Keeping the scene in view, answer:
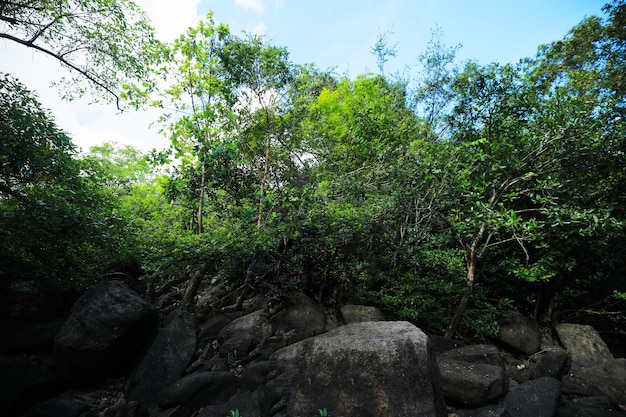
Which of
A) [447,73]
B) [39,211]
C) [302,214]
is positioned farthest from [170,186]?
[447,73]

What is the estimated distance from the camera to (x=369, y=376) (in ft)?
15.6

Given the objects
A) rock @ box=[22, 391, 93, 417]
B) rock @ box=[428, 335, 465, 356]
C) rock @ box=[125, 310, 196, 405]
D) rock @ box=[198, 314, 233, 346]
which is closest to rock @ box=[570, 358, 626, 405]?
rock @ box=[428, 335, 465, 356]

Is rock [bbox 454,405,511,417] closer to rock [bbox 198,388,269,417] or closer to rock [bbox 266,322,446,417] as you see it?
rock [bbox 266,322,446,417]

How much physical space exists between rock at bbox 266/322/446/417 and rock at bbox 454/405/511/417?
1232 millimetres

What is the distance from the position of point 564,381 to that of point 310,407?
6763 mm

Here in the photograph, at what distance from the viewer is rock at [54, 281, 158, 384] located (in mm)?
6117

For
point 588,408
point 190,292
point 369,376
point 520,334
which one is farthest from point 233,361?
point 520,334

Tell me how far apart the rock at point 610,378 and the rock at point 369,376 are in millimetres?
5208

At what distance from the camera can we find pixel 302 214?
815 cm

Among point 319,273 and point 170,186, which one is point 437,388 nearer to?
point 319,273

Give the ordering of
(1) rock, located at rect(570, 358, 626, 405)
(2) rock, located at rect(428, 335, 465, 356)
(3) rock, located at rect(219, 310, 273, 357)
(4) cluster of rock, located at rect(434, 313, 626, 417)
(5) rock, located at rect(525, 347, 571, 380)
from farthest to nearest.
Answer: (2) rock, located at rect(428, 335, 465, 356) < (3) rock, located at rect(219, 310, 273, 357) < (5) rock, located at rect(525, 347, 571, 380) < (1) rock, located at rect(570, 358, 626, 405) < (4) cluster of rock, located at rect(434, 313, 626, 417)

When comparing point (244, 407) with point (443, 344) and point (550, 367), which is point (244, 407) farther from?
point (550, 367)

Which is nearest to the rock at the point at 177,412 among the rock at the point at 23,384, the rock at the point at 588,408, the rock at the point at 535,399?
the rock at the point at 23,384

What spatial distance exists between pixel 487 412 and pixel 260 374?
4560 mm
